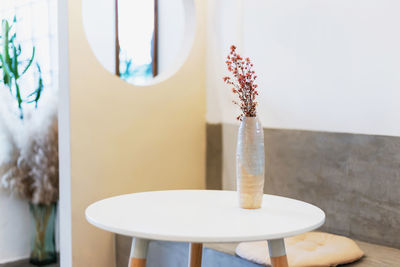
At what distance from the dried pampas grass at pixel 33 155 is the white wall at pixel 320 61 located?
3.35 feet

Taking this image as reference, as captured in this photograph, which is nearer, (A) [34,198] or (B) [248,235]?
(B) [248,235]

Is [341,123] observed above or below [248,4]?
below

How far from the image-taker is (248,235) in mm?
1264

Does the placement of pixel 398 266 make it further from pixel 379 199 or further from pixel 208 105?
pixel 208 105

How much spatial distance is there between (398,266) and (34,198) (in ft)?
6.80

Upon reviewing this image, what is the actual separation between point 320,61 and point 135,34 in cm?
231

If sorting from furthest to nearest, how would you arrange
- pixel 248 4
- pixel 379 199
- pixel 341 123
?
1. pixel 248 4
2. pixel 341 123
3. pixel 379 199

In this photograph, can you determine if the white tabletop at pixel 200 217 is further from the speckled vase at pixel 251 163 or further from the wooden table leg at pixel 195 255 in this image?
the wooden table leg at pixel 195 255

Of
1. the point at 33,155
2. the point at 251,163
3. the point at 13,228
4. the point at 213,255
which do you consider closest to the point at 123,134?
the point at 33,155

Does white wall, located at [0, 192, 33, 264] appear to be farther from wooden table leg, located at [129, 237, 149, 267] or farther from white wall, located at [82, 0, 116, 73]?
wooden table leg, located at [129, 237, 149, 267]

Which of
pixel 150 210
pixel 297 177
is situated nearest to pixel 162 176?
pixel 297 177

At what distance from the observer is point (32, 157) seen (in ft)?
10.0

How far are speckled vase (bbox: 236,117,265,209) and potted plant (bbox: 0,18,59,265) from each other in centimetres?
176

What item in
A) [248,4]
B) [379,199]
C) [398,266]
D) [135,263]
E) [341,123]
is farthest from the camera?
[248,4]
